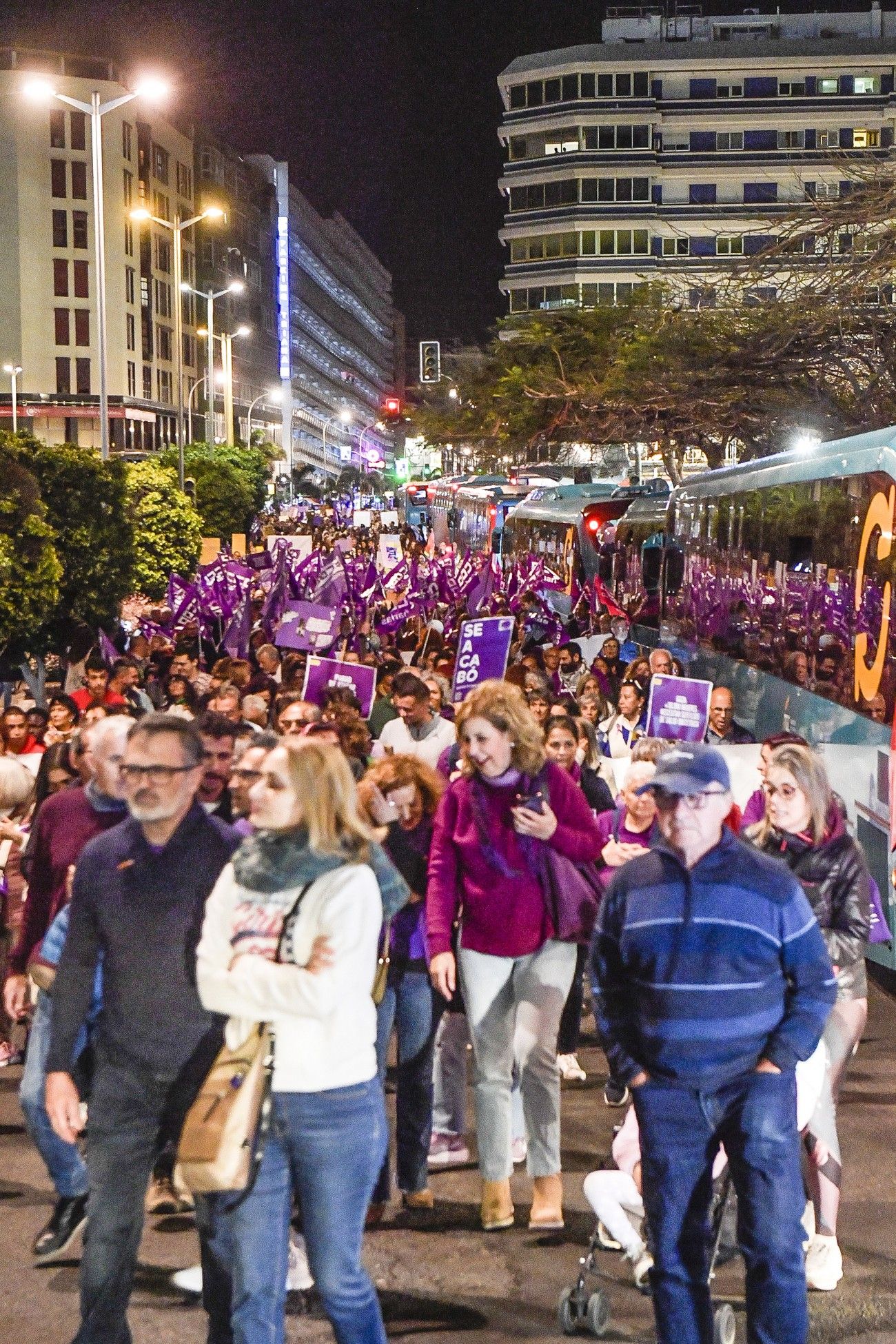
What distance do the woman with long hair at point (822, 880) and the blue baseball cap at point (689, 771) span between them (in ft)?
3.51

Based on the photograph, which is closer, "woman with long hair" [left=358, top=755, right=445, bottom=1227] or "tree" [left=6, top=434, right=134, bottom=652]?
"woman with long hair" [left=358, top=755, right=445, bottom=1227]

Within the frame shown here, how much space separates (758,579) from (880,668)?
226 inches

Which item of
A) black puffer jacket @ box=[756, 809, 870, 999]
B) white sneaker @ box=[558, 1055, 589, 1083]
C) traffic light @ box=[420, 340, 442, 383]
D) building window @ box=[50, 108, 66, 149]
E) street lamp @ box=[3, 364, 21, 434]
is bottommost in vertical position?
white sneaker @ box=[558, 1055, 589, 1083]

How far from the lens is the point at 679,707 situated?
11656 mm

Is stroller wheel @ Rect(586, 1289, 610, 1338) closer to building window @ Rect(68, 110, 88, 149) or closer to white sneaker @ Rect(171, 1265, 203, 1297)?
white sneaker @ Rect(171, 1265, 203, 1297)

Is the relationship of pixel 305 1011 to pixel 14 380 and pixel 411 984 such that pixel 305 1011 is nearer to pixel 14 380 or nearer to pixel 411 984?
pixel 411 984

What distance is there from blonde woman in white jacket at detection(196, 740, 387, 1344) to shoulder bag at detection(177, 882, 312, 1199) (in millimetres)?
29

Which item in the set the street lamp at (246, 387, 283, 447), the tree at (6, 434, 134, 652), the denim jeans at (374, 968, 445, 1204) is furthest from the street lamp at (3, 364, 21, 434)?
the denim jeans at (374, 968, 445, 1204)

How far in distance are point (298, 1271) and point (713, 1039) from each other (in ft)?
6.73

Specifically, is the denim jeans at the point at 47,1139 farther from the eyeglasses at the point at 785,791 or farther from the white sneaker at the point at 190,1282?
the eyeglasses at the point at 785,791

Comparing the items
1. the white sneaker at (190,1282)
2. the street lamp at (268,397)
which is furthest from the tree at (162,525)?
the street lamp at (268,397)

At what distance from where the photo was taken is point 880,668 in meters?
11.0

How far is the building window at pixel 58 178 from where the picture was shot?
3711 inches

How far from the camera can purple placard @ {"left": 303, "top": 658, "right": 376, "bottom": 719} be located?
41.7 feet
